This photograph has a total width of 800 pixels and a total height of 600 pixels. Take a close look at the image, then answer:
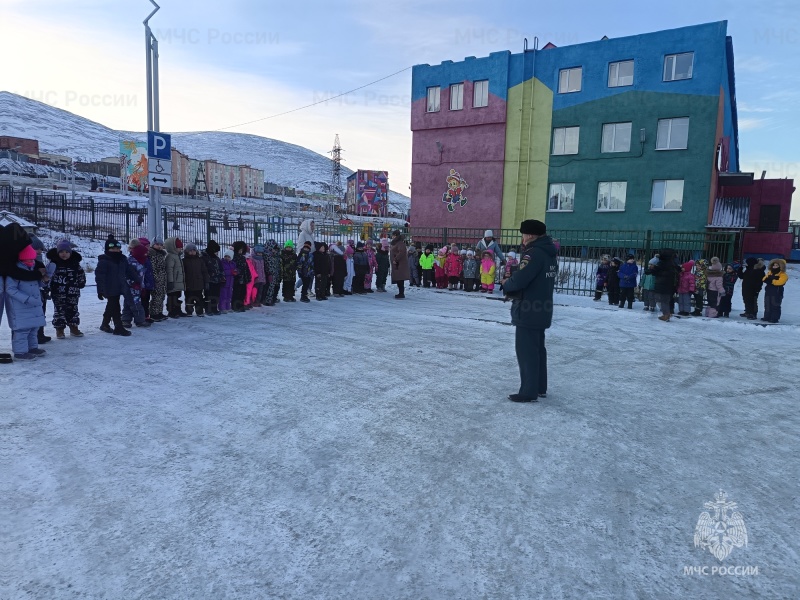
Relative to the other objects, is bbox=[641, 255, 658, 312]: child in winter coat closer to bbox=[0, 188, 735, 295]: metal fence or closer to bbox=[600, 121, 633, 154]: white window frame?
bbox=[0, 188, 735, 295]: metal fence

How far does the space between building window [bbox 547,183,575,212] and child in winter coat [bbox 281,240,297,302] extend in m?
19.6

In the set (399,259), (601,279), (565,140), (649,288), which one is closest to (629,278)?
(649,288)

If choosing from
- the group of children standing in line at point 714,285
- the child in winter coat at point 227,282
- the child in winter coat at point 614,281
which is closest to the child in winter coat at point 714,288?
the group of children standing in line at point 714,285

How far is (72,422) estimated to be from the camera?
4.37 m

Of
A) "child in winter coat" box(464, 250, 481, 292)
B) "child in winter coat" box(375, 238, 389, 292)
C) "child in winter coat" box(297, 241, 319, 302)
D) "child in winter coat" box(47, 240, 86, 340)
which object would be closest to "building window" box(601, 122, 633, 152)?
"child in winter coat" box(464, 250, 481, 292)

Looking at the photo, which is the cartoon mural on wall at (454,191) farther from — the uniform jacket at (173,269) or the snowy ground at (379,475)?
the snowy ground at (379,475)

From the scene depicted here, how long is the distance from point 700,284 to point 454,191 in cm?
2012

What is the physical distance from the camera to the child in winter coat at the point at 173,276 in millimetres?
9039

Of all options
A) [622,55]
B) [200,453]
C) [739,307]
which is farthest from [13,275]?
[622,55]

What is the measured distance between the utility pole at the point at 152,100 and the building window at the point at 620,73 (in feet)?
74.0

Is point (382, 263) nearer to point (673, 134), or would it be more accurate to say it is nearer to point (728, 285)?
point (728, 285)

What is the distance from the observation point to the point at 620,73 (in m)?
25.2

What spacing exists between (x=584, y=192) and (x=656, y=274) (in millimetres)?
16545

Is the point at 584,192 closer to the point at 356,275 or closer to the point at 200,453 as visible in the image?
the point at 356,275
